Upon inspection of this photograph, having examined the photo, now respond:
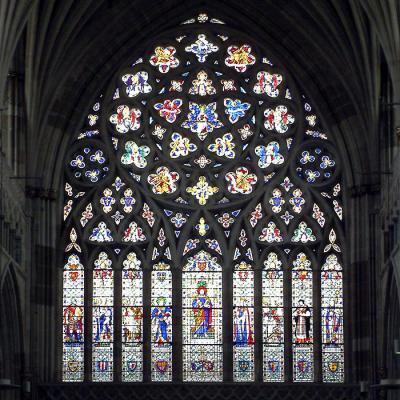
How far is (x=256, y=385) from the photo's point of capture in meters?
43.3

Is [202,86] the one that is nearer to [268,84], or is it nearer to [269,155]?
[268,84]

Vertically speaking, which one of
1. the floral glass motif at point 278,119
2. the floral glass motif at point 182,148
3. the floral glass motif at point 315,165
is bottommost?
the floral glass motif at point 315,165

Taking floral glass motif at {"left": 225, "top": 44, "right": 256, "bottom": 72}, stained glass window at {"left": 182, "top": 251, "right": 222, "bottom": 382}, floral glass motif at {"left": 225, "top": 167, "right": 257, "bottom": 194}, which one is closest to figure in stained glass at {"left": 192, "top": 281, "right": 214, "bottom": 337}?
stained glass window at {"left": 182, "top": 251, "right": 222, "bottom": 382}

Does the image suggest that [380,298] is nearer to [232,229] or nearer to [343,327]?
[343,327]

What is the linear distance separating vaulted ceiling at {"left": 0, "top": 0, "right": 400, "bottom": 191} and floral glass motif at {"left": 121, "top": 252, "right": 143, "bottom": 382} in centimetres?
307

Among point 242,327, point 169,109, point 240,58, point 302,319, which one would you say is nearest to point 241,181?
point 169,109

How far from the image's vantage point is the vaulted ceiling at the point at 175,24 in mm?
43656

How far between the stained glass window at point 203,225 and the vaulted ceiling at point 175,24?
592 millimetres

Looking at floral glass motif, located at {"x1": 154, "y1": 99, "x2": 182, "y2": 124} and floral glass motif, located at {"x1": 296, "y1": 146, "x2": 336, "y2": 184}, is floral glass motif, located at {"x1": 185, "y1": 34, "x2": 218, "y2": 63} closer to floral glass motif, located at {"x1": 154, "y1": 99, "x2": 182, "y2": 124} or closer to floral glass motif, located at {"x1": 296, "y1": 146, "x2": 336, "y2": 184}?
floral glass motif, located at {"x1": 154, "y1": 99, "x2": 182, "y2": 124}

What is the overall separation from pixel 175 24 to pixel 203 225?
19.0 feet

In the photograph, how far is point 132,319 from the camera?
44.5 metres

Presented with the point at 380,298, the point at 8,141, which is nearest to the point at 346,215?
the point at 380,298

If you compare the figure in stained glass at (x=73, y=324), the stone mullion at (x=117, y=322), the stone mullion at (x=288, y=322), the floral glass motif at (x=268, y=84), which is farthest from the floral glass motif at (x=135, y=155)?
the stone mullion at (x=288, y=322)

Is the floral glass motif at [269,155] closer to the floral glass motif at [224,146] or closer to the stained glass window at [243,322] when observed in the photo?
the floral glass motif at [224,146]
